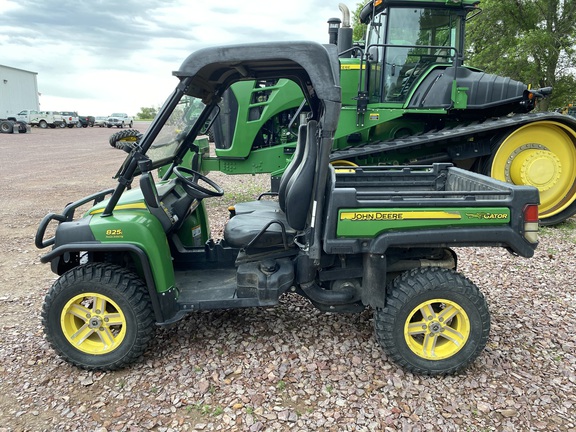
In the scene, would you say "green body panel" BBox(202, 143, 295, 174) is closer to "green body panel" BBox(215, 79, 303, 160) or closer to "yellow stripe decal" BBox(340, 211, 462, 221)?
"green body panel" BBox(215, 79, 303, 160)

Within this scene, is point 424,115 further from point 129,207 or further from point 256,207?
point 129,207

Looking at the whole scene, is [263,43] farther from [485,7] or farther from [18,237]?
[485,7]

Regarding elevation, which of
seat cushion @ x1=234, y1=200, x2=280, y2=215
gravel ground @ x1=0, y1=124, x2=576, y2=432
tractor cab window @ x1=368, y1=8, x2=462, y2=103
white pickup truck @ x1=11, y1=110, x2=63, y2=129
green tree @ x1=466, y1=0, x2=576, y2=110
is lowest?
gravel ground @ x1=0, y1=124, x2=576, y2=432

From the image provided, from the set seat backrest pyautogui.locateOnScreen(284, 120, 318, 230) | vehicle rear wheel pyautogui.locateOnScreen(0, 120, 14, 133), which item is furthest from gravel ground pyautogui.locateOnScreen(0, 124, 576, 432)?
vehicle rear wheel pyautogui.locateOnScreen(0, 120, 14, 133)

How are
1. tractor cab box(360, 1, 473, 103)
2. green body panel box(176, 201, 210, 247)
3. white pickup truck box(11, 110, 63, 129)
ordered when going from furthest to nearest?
white pickup truck box(11, 110, 63, 129) < tractor cab box(360, 1, 473, 103) < green body panel box(176, 201, 210, 247)

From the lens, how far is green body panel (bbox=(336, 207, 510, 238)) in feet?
9.18

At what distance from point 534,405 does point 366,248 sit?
4.38 feet

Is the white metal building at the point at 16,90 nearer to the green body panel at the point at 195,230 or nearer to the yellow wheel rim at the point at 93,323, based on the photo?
the green body panel at the point at 195,230

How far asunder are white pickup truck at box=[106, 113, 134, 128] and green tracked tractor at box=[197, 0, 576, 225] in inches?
1632

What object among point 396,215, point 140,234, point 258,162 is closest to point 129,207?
point 140,234

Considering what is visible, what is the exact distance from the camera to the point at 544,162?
6500 millimetres

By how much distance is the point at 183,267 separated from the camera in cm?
372

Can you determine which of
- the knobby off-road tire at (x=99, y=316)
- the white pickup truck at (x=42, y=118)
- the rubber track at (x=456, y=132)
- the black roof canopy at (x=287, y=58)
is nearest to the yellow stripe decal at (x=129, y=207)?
the knobby off-road tire at (x=99, y=316)

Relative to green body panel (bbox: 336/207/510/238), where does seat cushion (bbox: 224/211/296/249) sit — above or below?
below
